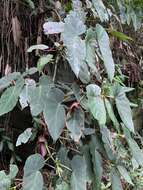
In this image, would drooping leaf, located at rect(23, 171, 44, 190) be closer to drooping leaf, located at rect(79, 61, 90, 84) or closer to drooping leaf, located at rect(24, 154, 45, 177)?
drooping leaf, located at rect(24, 154, 45, 177)

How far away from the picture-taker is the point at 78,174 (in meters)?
0.89

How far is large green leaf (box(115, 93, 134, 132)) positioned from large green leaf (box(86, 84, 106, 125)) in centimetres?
5

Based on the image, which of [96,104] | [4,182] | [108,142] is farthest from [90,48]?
[4,182]

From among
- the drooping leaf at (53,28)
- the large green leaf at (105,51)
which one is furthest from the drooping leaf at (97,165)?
the drooping leaf at (53,28)

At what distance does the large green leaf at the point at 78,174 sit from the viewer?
0.87 metres

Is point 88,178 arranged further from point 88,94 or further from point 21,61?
point 21,61

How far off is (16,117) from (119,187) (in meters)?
0.82

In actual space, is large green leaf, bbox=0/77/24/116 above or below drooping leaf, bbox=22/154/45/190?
above

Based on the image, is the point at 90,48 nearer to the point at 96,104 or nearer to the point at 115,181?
the point at 96,104

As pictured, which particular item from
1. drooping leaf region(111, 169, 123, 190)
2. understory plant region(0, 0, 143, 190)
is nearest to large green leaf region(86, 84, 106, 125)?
understory plant region(0, 0, 143, 190)

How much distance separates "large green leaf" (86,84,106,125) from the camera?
0.83m

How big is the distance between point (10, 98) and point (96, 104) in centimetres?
21

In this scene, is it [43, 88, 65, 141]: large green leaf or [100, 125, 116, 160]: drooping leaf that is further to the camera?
[100, 125, 116, 160]: drooping leaf

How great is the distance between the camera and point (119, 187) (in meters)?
0.96
